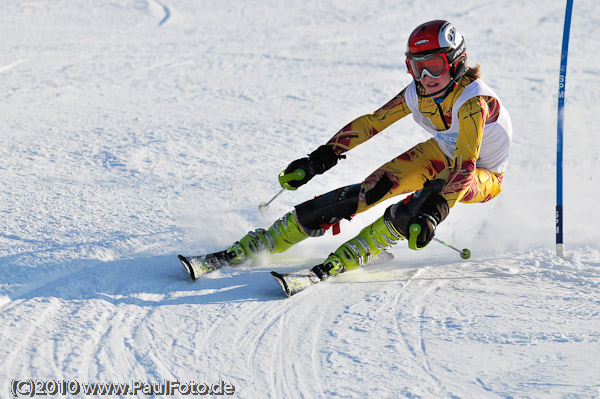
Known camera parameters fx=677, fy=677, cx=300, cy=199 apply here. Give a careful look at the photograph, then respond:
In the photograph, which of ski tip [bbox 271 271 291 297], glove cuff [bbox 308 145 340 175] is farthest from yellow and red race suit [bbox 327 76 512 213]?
ski tip [bbox 271 271 291 297]

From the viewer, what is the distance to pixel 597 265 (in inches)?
175

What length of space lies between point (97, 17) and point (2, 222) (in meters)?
8.51

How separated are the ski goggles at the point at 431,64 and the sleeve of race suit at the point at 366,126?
0.44 metres

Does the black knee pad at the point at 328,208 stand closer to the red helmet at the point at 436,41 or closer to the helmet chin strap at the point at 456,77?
the helmet chin strap at the point at 456,77

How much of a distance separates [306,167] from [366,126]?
0.54 metres

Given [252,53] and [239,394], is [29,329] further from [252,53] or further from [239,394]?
[252,53]

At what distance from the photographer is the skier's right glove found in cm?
451

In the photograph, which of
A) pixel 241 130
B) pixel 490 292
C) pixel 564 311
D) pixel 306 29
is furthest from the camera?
pixel 306 29

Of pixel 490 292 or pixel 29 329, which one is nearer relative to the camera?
pixel 29 329

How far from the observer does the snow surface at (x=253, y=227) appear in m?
3.10

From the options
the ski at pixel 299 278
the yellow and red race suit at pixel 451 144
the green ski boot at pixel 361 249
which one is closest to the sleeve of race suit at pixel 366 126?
the yellow and red race suit at pixel 451 144

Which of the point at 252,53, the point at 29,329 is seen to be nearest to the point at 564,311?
the point at 29,329

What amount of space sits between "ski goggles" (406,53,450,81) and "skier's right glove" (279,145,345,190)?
2.70 feet

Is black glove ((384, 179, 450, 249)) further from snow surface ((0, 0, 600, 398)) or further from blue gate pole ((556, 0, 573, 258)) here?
blue gate pole ((556, 0, 573, 258))
